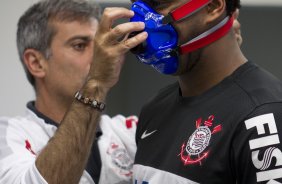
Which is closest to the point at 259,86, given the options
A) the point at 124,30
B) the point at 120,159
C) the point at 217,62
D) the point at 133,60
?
the point at 217,62

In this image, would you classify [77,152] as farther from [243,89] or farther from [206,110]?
[243,89]

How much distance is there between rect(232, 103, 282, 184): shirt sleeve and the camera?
44.6 inches

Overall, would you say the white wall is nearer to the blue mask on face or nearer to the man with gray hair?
the man with gray hair

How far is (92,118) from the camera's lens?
4.99 ft

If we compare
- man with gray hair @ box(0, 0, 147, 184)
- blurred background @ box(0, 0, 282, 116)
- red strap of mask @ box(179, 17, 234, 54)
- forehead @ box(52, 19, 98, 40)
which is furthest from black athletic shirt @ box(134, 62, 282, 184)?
blurred background @ box(0, 0, 282, 116)

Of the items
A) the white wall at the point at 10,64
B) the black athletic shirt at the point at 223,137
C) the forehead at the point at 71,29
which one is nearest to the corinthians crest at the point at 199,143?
the black athletic shirt at the point at 223,137

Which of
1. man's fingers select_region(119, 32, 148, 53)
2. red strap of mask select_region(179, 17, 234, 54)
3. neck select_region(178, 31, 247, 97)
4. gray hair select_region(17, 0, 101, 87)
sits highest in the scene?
gray hair select_region(17, 0, 101, 87)

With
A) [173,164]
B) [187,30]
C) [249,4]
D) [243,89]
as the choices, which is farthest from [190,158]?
[249,4]

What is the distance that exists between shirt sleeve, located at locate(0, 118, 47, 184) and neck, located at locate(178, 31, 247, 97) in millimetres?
558

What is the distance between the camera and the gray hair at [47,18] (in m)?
2.15

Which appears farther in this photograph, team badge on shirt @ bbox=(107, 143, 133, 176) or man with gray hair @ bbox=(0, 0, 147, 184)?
team badge on shirt @ bbox=(107, 143, 133, 176)

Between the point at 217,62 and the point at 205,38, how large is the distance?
0.07 metres

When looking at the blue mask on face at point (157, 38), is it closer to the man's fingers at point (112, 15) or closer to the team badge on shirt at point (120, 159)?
the man's fingers at point (112, 15)

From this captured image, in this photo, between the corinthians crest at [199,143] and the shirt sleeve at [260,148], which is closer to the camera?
the shirt sleeve at [260,148]
